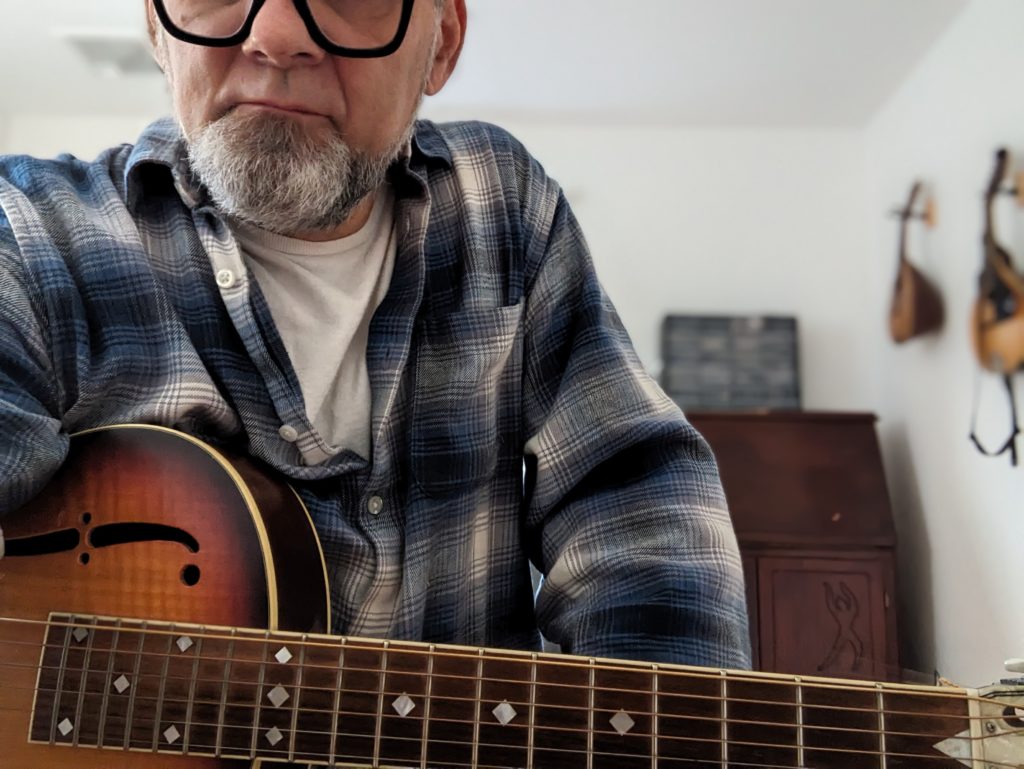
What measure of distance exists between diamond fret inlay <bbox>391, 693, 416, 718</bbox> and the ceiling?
2.21 metres

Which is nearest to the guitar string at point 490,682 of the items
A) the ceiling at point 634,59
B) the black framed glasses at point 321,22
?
the black framed glasses at point 321,22

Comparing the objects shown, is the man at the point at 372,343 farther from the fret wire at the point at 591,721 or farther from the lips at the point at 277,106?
the fret wire at the point at 591,721

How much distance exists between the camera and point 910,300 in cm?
234

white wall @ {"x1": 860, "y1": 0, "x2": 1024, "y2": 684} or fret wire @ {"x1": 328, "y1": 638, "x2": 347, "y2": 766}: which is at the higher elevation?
white wall @ {"x1": 860, "y1": 0, "x2": 1024, "y2": 684}

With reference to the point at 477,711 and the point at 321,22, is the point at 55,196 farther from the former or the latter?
the point at 477,711

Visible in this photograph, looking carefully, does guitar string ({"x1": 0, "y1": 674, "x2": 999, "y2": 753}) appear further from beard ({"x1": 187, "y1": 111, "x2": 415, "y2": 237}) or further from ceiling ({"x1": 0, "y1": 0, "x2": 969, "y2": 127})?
ceiling ({"x1": 0, "y1": 0, "x2": 969, "y2": 127})

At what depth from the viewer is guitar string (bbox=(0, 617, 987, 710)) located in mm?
528

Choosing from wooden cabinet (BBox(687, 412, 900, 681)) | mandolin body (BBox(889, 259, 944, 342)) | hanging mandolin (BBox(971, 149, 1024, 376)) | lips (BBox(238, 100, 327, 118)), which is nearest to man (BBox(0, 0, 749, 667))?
lips (BBox(238, 100, 327, 118))

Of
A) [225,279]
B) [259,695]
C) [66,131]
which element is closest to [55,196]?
[225,279]

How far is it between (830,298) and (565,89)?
1.17 metres

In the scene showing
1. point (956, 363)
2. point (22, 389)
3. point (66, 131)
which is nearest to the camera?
point (22, 389)

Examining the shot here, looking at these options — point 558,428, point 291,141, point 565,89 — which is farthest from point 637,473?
point 565,89

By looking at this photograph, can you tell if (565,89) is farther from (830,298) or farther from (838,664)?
(838,664)

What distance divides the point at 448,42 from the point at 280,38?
29cm
